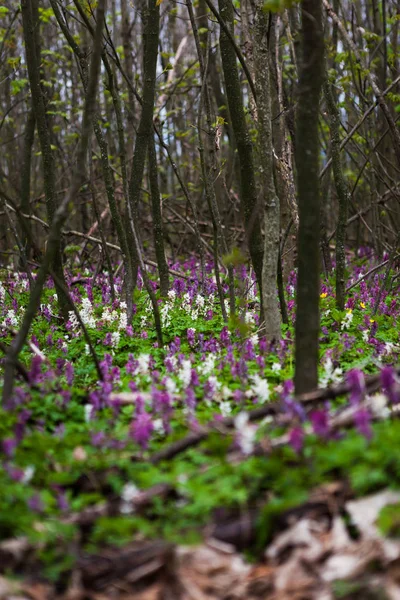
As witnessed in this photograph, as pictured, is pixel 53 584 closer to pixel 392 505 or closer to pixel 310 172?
pixel 392 505

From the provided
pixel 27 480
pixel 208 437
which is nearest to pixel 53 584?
pixel 27 480

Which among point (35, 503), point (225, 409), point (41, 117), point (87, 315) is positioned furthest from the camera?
point (41, 117)

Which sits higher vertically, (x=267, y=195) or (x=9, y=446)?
(x=267, y=195)

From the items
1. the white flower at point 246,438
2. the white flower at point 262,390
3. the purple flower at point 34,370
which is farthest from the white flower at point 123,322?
the white flower at point 246,438

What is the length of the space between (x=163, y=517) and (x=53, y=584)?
511 mm

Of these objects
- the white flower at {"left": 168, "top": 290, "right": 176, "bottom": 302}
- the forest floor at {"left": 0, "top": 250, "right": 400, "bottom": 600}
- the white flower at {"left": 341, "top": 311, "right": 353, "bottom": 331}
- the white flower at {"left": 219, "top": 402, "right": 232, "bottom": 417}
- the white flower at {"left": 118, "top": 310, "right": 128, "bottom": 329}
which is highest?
the white flower at {"left": 168, "top": 290, "right": 176, "bottom": 302}

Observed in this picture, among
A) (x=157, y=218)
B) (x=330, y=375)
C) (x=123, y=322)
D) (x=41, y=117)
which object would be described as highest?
(x=41, y=117)

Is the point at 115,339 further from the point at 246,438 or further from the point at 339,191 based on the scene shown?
the point at 246,438

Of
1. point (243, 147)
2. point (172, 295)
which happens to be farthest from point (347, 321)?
point (172, 295)

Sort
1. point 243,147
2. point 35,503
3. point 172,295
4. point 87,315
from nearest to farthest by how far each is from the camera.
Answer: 1. point 35,503
2. point 243,147
3. point 87,315
4. point 172,295

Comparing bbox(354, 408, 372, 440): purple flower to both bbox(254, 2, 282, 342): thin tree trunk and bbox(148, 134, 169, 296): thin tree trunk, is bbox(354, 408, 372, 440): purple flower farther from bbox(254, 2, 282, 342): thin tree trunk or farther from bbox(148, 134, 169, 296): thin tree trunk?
bbox(148, 134, 169, 296): thin tree trunk

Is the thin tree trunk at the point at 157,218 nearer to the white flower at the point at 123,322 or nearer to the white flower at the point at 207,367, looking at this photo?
the white flower at the point at 123,322

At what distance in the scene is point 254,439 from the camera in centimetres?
292

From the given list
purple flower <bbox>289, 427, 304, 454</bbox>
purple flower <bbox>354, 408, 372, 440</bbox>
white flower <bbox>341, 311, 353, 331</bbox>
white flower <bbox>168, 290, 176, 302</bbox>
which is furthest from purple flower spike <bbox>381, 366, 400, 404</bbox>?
white flower <bbox>168, 290, 176, 302</bbox>
